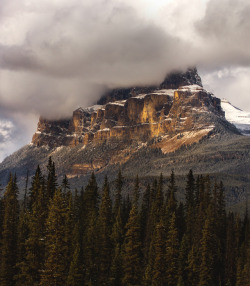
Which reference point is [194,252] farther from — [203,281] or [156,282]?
[156,282]

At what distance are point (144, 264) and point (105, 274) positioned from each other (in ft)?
27.2

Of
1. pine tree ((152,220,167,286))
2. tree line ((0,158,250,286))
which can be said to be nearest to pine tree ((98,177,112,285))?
tree line ((0,158,250,286))

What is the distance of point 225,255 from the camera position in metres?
113

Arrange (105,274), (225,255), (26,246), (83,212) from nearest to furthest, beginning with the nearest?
(26,246) → (105,274) → (225,255) → (83,212)

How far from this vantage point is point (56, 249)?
6875 cm

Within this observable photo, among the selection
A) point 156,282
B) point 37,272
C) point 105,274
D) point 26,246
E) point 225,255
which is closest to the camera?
point 37,272

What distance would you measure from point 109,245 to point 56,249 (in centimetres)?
3656

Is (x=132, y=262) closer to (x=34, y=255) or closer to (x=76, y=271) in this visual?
(x=76, y=271)

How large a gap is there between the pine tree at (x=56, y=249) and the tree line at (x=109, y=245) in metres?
0.13

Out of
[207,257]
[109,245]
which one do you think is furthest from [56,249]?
[109,245]

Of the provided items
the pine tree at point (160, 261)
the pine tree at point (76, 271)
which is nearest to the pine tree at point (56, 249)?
the pine tree at point (76, 271)

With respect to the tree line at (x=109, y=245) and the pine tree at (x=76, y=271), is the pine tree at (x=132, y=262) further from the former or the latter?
the pine tree at (x=76, y=271)

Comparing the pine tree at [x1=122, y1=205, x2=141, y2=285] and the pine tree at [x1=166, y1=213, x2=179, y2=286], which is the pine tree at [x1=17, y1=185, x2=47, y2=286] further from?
the pine tree at [x1=166, y1=213, x2=179, y2=286]

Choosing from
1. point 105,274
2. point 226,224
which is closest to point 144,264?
point 105,274
